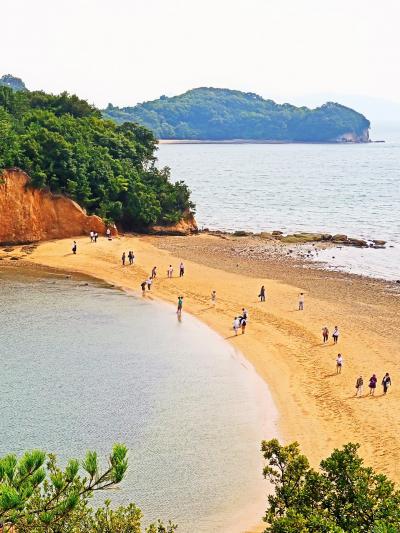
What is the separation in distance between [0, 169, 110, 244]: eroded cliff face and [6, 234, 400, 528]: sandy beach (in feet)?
5.63

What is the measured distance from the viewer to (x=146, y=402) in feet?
86.8

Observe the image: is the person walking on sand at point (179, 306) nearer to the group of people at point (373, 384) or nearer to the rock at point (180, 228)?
the group of people at point (373, 384)

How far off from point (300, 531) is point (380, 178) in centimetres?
13030

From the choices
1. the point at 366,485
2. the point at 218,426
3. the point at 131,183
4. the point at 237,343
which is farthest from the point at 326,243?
the point at 366,485

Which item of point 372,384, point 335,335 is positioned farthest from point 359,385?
point 335,335

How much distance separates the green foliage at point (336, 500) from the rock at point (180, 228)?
1938 inches

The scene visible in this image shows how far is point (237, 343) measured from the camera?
3428 cm

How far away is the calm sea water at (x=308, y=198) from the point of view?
226ft

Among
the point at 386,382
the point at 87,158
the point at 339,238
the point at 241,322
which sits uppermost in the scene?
the point at 87,158

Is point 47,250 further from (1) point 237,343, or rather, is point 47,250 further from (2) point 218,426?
(2) point 218,426

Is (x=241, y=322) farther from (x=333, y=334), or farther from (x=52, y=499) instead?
(x=52, y=499)

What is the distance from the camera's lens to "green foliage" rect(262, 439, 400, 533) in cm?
1189

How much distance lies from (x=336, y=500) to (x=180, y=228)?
52.2 m

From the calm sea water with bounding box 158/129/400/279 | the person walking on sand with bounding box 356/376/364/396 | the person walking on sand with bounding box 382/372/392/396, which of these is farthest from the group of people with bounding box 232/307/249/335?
the calm sea water with bounding box 158/129/400/279
